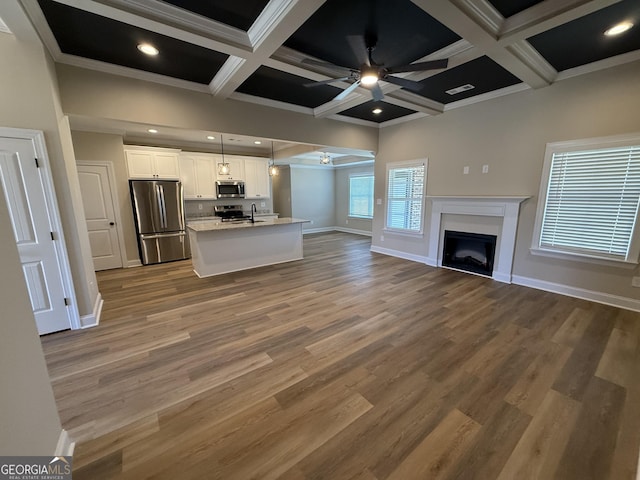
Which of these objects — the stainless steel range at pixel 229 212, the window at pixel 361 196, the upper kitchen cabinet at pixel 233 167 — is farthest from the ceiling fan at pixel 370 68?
the window at pixel 361 196

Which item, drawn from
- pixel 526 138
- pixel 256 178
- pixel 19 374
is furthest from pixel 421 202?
pixel 19 374

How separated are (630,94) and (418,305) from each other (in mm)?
3462

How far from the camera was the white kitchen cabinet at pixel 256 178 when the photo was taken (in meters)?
6.96

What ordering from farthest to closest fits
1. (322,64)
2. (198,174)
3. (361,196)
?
(361,196), (198,174), (322,64)

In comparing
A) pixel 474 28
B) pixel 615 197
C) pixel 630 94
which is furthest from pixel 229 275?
pixel 630 94

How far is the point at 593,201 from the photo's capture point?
334cm

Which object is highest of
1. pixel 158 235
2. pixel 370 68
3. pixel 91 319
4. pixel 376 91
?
pixel 370 68

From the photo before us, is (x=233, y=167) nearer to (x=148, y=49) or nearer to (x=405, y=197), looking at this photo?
(x=148, y=49)

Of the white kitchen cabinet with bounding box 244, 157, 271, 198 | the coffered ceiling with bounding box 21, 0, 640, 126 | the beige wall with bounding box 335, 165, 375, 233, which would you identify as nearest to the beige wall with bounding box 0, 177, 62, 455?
the coffered ceiling with bounding box 21, 0, 640, 126

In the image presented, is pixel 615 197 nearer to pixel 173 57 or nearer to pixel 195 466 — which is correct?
pixel 195 466

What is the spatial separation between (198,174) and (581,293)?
7.49m

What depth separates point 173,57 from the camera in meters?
2.89

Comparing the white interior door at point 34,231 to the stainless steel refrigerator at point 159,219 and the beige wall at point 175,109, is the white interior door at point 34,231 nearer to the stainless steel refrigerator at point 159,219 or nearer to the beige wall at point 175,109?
the beige wall at point 175,109

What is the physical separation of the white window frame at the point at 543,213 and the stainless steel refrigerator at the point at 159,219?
656 cm
